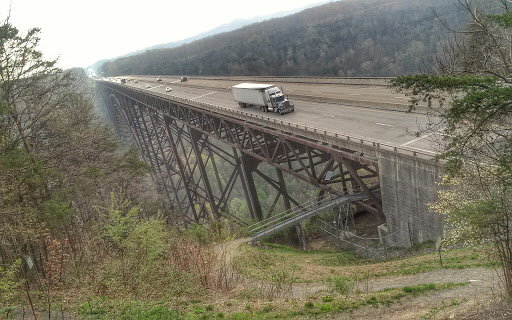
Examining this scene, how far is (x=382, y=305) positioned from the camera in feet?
33.5

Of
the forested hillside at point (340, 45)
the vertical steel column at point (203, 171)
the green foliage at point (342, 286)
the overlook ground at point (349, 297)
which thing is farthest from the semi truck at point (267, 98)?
the forested hillside at point (340, 45)

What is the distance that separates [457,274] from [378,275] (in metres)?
2.62

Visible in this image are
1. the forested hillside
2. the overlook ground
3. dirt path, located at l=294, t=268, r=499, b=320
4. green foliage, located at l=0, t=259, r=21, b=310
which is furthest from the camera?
the forested hillside

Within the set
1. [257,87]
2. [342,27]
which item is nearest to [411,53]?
[342,27]

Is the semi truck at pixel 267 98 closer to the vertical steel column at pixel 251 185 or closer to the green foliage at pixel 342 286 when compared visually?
the vertical steel column at pixel 251 185

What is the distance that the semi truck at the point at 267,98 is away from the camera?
2592 centimetres

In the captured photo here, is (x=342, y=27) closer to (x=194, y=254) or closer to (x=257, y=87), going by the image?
(x=257, y=87)

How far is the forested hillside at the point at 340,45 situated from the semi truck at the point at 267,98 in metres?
51.1

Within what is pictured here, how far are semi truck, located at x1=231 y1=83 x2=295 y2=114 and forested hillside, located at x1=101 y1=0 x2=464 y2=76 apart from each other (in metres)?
51.1

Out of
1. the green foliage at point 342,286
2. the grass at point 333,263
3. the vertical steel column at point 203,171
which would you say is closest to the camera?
the green foliage at point 342,286

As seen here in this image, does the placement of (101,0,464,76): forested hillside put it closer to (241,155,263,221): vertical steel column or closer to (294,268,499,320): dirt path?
(241,155,263,221): vertical steel column

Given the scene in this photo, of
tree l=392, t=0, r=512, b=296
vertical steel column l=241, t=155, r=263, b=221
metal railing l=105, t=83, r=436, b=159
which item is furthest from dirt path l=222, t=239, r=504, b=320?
vertical steel column l=241, t=155, r=263, b=221

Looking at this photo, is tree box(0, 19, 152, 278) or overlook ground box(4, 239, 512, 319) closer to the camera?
overlook ground box(4, 239, 512, 319)

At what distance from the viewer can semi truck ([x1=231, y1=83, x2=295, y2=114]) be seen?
2592 centimetres
